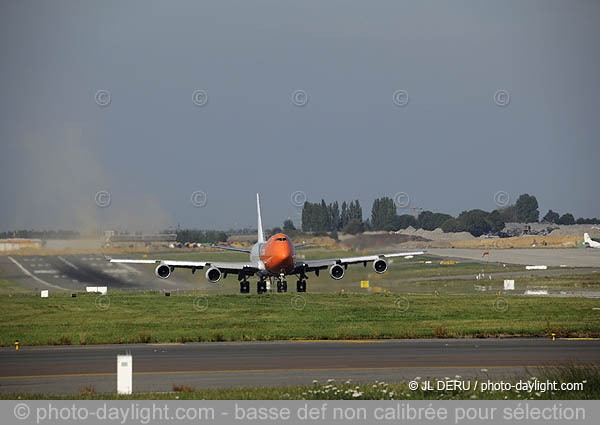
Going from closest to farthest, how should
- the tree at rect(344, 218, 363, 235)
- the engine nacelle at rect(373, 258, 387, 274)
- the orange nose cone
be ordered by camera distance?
the orange nose cone
the engine nacelle at rect(373, 258, 387, 274)
the tree at rect(344, 218, 363, 235)

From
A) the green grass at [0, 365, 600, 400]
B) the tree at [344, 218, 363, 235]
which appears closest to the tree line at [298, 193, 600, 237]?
the tree at [344, 218, 363, 235]

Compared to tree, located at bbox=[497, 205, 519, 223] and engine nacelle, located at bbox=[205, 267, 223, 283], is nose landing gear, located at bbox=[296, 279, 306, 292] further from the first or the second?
tree, located at bbox=[497, 205, 519, 223]

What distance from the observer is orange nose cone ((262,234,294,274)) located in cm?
5819

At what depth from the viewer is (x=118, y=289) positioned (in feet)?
258

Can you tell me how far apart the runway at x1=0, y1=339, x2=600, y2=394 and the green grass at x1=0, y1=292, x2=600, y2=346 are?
2.63 m

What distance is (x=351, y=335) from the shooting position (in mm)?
38406

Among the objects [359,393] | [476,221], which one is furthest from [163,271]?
[476,221]

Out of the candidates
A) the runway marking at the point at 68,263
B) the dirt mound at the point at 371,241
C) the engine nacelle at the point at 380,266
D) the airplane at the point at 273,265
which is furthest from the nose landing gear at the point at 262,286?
the runway marking at the point at 68,263
